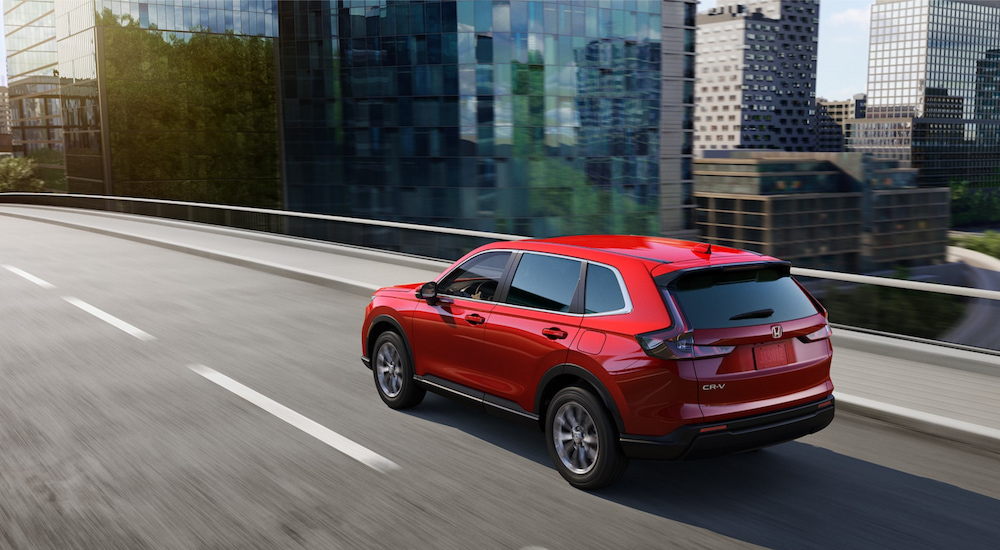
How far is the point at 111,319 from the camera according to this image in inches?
479

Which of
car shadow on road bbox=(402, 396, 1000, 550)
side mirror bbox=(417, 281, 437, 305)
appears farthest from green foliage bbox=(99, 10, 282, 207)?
car shadow on road bbox=(402, 396, 1000, 550)

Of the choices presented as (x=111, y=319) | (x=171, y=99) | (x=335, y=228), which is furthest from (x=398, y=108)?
(x=111, y=319)

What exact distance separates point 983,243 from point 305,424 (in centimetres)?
15316

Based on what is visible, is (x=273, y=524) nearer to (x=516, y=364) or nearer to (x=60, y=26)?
(x=516, y=364)

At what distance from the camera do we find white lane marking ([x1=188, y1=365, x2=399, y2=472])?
607 centimetres

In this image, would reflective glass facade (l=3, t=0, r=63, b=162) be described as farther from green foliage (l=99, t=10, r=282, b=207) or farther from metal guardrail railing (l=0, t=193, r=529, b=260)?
metal guardrail railing (l=0, t=193, r=529, b=260)

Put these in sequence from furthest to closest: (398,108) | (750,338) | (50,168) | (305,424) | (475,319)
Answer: (50,168), (398,108), (305,424), (475,319), (750,338)

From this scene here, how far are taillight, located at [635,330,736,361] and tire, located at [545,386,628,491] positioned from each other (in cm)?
54

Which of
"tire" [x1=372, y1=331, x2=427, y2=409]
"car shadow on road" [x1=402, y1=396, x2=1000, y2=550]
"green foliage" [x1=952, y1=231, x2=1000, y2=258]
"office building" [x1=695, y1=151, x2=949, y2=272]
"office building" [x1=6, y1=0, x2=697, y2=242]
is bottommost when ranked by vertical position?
"green foliage" [x1=952, y1=231, x2=1000, y2=258]

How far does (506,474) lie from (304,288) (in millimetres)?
10487

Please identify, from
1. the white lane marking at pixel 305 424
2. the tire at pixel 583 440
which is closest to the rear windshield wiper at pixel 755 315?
the tire at pixel 583 440

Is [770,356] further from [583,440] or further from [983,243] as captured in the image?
[983,243]

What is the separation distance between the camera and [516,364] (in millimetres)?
6035

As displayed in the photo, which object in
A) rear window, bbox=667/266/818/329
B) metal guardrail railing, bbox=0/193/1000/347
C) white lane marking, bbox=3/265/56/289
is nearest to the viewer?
rear window, bbox=667/266/818/329
